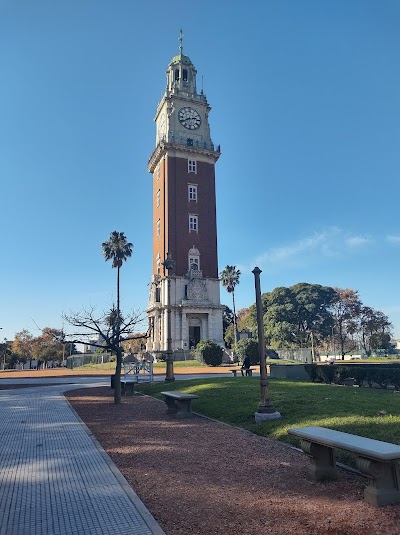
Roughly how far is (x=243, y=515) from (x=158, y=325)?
45854mm

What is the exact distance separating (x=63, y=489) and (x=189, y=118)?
2151 inches

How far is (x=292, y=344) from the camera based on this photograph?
6388 centimetres

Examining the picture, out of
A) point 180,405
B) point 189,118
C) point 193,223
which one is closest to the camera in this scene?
point 180,405

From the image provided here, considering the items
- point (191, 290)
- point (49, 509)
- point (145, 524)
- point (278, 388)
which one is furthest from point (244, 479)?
point (191, 290)

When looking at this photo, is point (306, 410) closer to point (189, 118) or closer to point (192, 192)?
point (192, 192)

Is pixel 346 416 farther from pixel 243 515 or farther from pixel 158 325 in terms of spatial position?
pixel 158 325

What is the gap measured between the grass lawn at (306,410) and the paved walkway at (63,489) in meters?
3.68

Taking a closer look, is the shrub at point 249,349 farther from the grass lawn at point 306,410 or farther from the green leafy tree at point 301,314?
the green leafy tree at point 301,314

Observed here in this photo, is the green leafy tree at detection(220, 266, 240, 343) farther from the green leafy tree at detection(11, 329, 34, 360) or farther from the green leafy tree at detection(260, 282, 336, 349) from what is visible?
the green leafy tree at detection(11, 329, 34, 360)

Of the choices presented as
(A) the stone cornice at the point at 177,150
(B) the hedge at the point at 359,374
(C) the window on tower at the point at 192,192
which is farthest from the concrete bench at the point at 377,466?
(A) the stone cornice at the point at 177,150

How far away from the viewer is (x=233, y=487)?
5594mm

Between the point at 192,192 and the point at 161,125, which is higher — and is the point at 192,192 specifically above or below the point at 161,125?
below

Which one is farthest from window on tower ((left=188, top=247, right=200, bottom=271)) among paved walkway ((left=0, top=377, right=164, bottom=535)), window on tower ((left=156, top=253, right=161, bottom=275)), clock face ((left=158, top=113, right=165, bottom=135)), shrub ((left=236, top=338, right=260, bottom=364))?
paved walkway ((left=0, top=377, right=164, bottom=535))

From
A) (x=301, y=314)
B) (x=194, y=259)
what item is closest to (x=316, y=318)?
(x=301, y=314)
